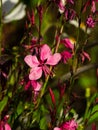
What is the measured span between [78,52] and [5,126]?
27 cm

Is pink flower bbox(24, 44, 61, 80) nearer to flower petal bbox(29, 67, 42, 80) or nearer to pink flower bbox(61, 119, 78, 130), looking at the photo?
flower petal bbox(29, 67, 42, 80)

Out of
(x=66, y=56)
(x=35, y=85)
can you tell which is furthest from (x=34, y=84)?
(x=66, y=56)

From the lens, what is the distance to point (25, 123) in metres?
1.17

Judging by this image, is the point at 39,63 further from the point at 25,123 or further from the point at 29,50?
the point at 25,123

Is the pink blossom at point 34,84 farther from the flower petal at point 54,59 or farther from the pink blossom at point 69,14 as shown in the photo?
the pink blossom at point 69,14

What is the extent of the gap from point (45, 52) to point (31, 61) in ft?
0.14

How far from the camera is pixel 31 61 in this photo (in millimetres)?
952

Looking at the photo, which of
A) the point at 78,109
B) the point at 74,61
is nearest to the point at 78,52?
the point at 74,61

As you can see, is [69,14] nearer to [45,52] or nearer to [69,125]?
[45,52]

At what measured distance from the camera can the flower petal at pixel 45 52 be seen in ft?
3.12

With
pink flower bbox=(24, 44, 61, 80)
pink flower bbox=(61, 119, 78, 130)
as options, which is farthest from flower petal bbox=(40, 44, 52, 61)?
pink flower bbox=(61, 119, 78, 130)

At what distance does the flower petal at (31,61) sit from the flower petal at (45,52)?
18mm

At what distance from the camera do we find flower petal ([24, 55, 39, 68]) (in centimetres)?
95

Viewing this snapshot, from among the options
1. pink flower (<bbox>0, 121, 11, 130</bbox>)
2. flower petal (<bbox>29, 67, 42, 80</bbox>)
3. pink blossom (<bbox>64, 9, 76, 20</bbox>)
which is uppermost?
pink blossom (<bbox>64, 9, 76, 20</bbox>)
